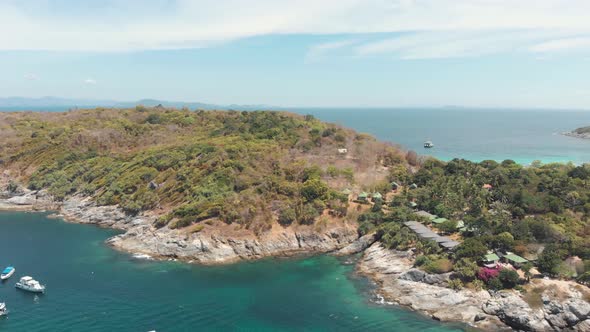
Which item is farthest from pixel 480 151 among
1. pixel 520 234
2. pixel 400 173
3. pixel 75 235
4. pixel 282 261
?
pixel 75 235

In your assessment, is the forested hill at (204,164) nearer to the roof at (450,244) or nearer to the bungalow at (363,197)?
the bungalow at (363,197)

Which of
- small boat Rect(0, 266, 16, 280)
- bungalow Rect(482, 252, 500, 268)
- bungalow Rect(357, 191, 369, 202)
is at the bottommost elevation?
small boat Rect(0, 266, 16, 280)

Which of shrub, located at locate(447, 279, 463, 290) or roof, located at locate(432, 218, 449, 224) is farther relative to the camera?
roof, located at locate(432, 218, 449, 224)

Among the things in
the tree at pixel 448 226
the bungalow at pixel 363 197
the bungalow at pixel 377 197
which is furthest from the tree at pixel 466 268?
the bungalow at pixel 363 197

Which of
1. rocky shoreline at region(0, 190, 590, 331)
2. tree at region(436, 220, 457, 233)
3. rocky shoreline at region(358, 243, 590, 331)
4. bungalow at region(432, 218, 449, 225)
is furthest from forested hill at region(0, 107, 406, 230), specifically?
rocky shoreline at region(358, 243, 590, 331)

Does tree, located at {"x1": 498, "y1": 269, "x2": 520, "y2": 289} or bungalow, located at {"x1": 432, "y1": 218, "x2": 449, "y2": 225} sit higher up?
bungalow, located at {"x1": 432, "y1": 218, "x2": 449, "y2": 225}

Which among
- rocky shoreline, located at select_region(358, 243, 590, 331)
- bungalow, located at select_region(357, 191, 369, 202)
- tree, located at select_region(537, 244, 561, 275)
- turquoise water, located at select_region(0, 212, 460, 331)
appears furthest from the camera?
bungalow, located at select_region(357, 191, 369, 202)

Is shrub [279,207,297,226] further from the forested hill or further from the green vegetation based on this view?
the green vegetation
